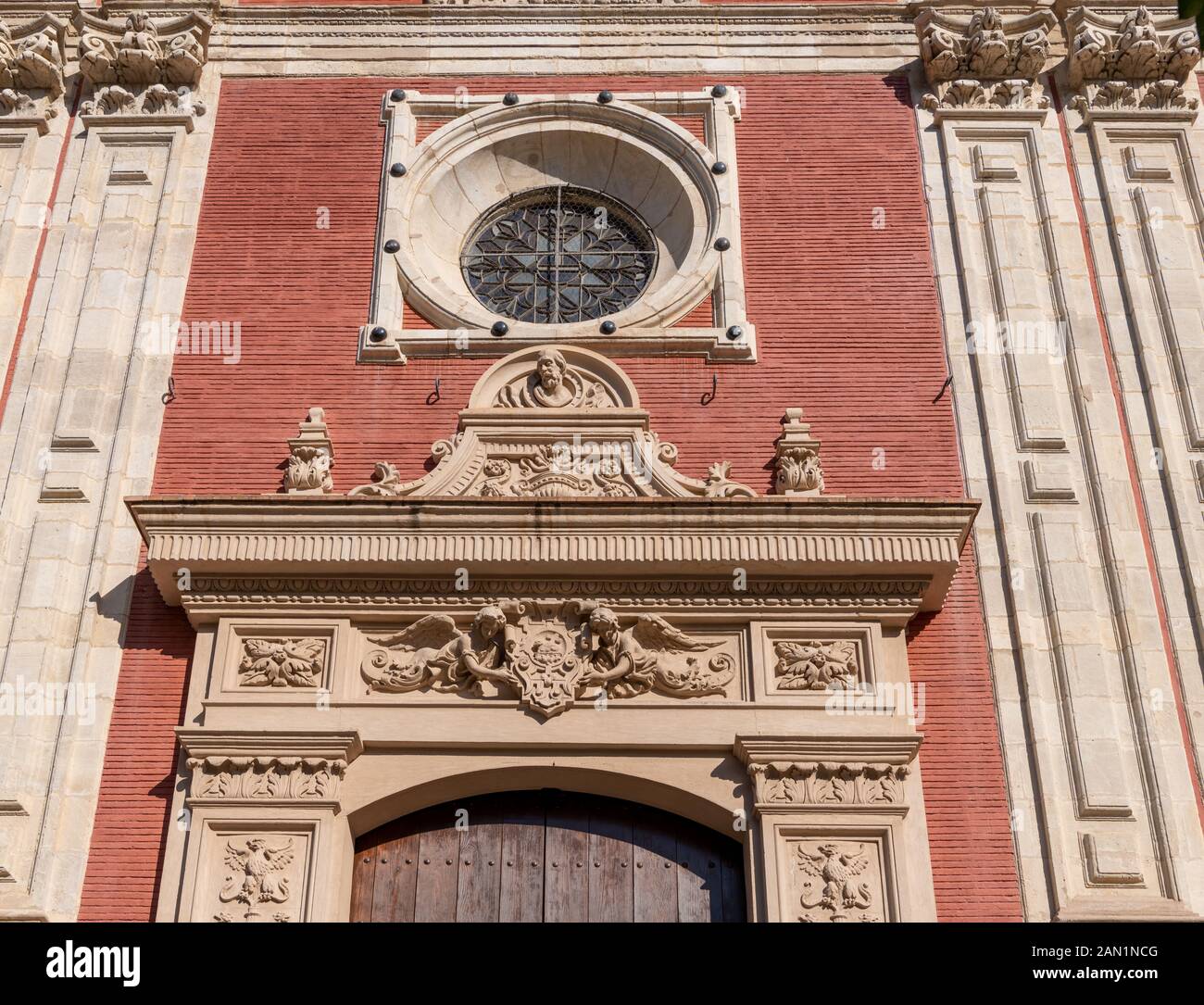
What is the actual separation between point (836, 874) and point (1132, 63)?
8.05 metres

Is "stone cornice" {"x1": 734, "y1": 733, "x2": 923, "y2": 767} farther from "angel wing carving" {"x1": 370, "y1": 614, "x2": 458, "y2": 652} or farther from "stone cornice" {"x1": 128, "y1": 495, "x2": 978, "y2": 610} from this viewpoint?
"angel wing carving" {"x1": 370, "y1": 614, "x2": 458, "y2": 652}

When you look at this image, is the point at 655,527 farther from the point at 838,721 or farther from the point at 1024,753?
Result: the point at 1024,753

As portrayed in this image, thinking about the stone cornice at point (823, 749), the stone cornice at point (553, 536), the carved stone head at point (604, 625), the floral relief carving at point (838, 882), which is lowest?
the floral relief carving at point (838, 882)

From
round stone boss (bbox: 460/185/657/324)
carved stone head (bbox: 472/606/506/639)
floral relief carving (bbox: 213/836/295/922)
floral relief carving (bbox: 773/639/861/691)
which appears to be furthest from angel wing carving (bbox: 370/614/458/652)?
round stone boss (bbox: 460/185/657/324)

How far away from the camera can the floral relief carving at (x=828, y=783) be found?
10.6 meters

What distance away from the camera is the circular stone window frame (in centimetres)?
1341

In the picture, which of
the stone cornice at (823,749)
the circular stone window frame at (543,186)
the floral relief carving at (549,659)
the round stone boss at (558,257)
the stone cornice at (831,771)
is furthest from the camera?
the round stone boss at (558,257)

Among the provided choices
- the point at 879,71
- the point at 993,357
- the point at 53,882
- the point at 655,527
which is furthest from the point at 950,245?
the point at 53,882

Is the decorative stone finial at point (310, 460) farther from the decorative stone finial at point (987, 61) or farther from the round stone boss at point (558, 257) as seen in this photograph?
the decorative stone finial at point (987, 61)

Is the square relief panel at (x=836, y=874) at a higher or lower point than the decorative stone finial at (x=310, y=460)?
lower

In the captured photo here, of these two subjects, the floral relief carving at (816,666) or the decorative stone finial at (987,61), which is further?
the decorative stone finial at (987,61)

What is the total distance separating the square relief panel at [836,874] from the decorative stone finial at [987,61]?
702cm

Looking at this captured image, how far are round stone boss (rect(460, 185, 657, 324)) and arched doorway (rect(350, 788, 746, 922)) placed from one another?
4459mm

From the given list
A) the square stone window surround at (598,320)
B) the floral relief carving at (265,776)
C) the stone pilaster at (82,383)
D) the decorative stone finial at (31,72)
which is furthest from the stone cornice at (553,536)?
the decorative stone finial at (31,72)
